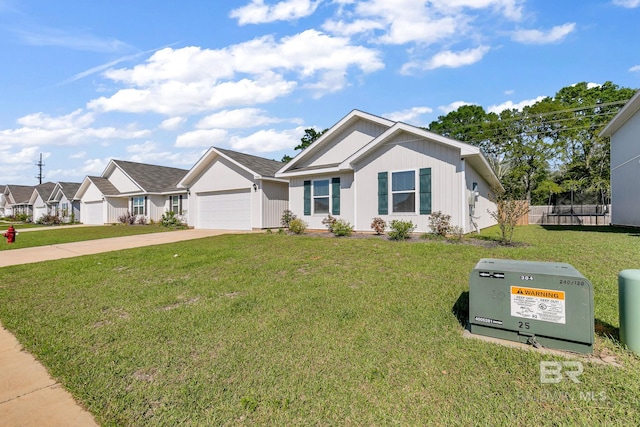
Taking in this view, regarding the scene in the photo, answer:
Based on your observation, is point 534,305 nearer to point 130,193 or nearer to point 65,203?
point 130,193

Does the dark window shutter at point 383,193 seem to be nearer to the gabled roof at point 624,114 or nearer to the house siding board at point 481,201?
the house siding board at point 481,201

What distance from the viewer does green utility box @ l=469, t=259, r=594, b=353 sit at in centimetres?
279

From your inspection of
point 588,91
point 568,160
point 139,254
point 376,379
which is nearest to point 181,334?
point 376,379

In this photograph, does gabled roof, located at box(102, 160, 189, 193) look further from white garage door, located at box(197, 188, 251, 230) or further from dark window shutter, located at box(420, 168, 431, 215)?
dark window shutter, located at box(420, 168, 431, 215)

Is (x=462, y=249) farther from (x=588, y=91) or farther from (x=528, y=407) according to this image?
A: (x=588, y=91)

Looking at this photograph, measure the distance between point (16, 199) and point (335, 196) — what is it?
57151 millimetres

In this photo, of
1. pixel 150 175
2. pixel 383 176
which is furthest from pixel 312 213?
pixel 150 175

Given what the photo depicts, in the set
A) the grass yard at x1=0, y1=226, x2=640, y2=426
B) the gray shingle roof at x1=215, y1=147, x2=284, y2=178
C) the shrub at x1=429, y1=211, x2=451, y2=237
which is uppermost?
the gray shingle roof at x1=215, y1=147, x2=284, y2=178

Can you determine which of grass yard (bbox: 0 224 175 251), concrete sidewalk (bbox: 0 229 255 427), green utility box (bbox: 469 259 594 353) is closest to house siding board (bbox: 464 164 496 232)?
green utility box (bbox: 469 259 594 353)

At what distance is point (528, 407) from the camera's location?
7.00 feet

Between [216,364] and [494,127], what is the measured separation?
36.0 metres

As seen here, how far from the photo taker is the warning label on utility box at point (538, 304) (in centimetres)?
286

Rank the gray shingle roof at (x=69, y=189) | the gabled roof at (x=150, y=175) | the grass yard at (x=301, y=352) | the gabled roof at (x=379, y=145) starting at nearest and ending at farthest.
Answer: the grass yard at (x=301, y=352), the gabled roof at (x=379, y=145), the gabled roof at (x=150, y=175), the gray shingle roof at (x=69, y=189)

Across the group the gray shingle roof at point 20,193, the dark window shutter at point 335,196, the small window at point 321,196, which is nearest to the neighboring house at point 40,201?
the gray shingle roof at point 20,193
